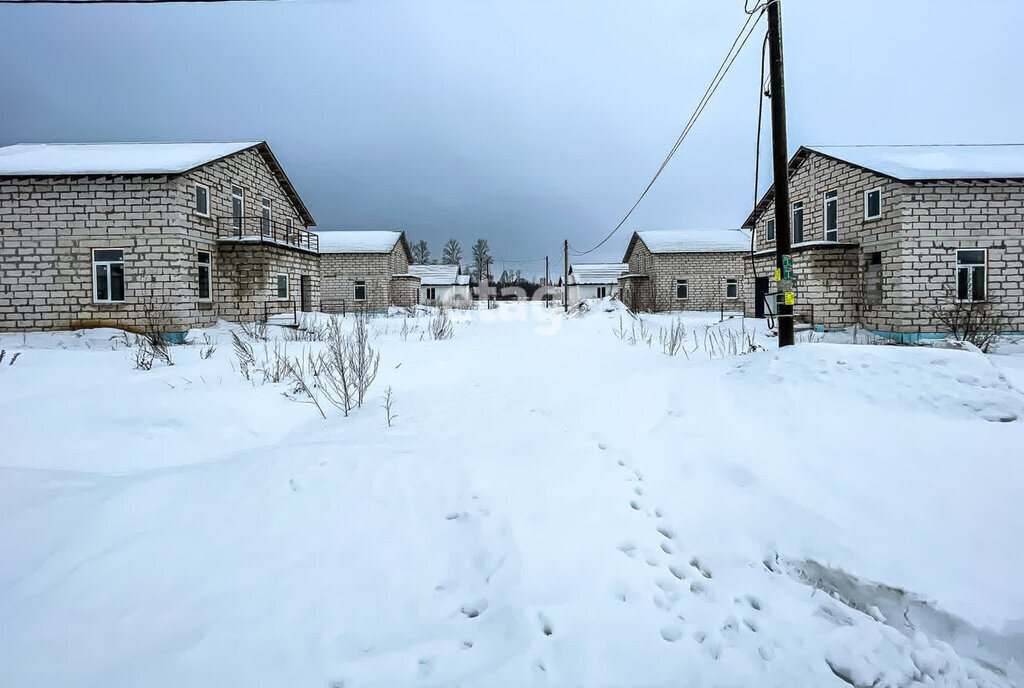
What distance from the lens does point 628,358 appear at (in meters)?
8.96

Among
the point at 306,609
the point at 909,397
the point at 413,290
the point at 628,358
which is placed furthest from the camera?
the point at 413,290

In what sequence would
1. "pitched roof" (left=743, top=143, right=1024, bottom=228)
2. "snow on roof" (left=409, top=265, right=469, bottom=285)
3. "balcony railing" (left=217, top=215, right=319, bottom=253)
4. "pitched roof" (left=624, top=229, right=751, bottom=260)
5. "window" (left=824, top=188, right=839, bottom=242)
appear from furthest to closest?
1. "snow on roof" (left=409, top=265, right=469, bottom=285)
2. "pitched roof" (left=624, top=229, right=751, bottom=260)
3. "balcony railing" (left=217, top=215, right=319, bottom=253)
4. "window" (left=824, top=188, right=839, bottom=242)
5. "pitched roof" (left=743, top=143, right=1024, bottom=228)

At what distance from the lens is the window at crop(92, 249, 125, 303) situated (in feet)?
44.4

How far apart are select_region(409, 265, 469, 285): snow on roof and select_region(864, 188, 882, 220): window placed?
37210 millimetres

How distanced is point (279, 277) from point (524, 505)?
1723 centimetres

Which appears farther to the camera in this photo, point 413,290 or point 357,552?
point 413,290

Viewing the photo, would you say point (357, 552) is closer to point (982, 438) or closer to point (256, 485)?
point (256, 485)

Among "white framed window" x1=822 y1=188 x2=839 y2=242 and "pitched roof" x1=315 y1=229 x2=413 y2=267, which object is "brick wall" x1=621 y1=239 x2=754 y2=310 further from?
"pitched roof" x1=315 y1=229 x2=413 y2=267

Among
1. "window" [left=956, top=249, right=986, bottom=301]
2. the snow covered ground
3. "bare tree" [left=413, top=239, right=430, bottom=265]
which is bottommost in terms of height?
the snow covered ground

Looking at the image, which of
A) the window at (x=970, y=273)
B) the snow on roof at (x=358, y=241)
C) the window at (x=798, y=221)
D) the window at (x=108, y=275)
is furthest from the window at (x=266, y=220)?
the window at (x=970, y=273)

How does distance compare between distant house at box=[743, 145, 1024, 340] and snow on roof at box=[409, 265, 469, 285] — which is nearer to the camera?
distant house at box=[743, 145, 1024, 340]

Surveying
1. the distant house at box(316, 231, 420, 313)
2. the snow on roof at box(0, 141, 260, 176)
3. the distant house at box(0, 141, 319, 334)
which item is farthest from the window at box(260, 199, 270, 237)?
the distant house at box(316, 231, 420, 313)

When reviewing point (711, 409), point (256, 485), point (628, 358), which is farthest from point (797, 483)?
point (628, 358)

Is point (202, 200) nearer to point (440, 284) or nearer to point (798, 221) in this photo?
point (798, 221)
